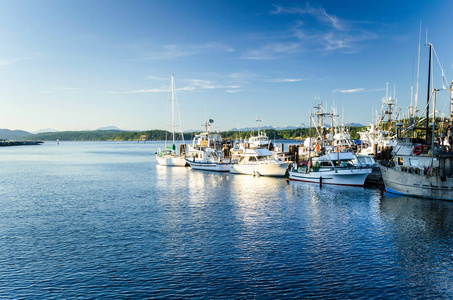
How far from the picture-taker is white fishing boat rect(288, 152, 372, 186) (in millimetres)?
54406

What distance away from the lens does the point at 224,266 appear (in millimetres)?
22422

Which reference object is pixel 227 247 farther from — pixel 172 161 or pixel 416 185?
pixel 172 161

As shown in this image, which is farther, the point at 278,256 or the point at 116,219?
the point at 116,219

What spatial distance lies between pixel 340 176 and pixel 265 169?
60.9 ft

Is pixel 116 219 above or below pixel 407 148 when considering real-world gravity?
below

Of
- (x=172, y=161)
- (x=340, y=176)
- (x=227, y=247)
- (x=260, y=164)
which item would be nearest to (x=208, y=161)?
(x=172, y=161)

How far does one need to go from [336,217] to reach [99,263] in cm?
2318

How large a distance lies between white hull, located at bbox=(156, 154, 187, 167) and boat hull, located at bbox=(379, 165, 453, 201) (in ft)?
203

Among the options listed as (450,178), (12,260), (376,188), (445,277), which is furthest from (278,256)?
(376,188)

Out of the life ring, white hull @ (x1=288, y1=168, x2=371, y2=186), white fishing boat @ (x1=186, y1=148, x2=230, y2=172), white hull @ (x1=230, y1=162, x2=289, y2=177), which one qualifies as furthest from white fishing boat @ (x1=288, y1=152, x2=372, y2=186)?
white fishing boat @ (x1=186, y1=148, x2=230, y2=172)

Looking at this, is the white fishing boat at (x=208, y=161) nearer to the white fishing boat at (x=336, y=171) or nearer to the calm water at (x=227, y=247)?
the white fishing boat at (x=336, y=171)

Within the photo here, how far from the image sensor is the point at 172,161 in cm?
10181

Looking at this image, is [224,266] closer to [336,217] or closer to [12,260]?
[12,260]

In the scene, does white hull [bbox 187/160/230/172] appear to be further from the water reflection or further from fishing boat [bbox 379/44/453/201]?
the water reflection
